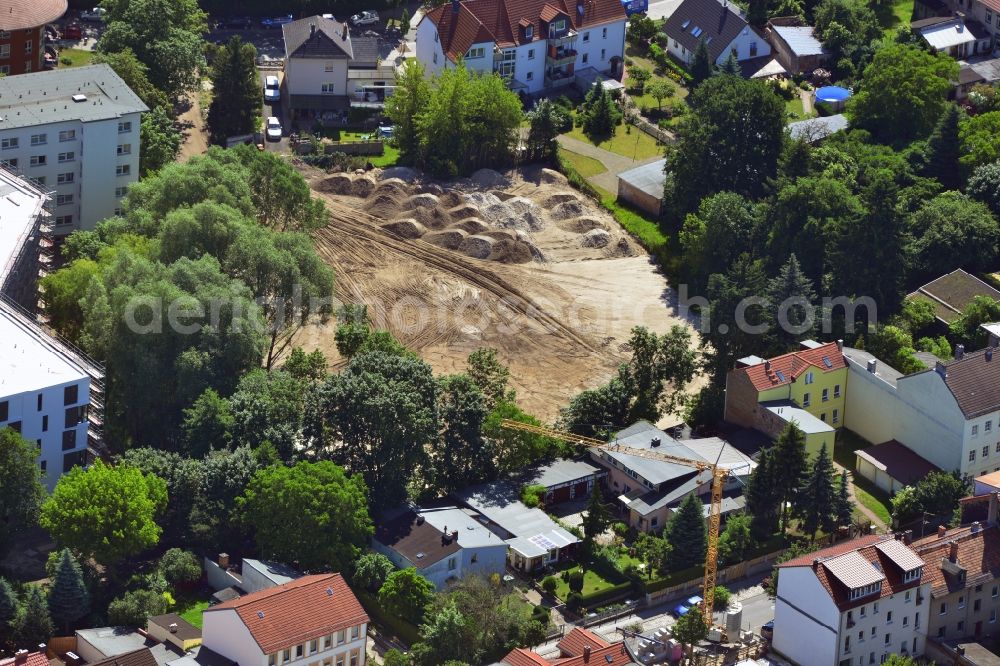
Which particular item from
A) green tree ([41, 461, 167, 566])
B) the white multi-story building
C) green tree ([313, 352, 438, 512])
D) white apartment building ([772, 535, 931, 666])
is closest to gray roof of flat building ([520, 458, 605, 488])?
green tree ([313, 352, 438, 512])

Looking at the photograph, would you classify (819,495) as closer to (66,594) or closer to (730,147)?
(730,147)

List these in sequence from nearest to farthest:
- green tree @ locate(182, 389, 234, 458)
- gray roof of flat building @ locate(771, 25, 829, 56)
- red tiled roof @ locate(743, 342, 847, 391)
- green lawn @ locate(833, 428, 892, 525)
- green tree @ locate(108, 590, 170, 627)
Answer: green tree @ locate(108, 590, 170, 627) → green tree @ locate(182, 389, 234, 458) → green lawn @ locate(833, 428, 892, 525) → red tiled roof @ locate(743, 342, 847, 391) → gray roof of flat building @ locate(771, 25, 829, 56)

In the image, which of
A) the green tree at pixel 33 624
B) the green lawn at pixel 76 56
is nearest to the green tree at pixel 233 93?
the green lawn at pixel 76 56

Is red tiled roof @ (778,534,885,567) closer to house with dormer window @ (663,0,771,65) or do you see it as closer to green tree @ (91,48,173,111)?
green tree @ (91,48,173,111)

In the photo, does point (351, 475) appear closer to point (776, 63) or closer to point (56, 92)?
point (56, 92)

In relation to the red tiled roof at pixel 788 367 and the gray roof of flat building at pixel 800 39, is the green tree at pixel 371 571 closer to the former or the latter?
the red tiled roof at pixel 788 367

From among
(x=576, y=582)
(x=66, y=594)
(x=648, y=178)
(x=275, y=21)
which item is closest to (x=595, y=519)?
(x=576, y=582)
